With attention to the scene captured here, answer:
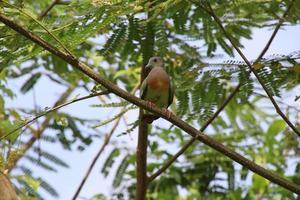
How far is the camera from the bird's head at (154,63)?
4.82 m

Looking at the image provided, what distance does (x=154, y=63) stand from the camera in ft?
16.5

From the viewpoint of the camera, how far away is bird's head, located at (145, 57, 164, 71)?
4.82 metres

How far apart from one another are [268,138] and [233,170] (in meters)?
0.74

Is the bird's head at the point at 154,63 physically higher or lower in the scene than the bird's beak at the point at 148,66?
higher

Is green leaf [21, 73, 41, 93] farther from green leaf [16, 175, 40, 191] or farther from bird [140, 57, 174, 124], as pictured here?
green leaf [16, 175, 40, 191]

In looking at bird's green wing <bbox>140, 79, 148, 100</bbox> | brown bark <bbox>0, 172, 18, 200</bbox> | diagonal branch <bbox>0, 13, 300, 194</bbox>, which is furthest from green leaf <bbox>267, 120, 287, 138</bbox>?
brown bark <bbox>0, 172, 18, 200</bbox>

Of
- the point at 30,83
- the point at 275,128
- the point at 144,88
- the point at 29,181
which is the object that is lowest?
the point at 29,181

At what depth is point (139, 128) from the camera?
448 centimetres

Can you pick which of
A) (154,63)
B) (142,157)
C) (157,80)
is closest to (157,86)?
(157,80)

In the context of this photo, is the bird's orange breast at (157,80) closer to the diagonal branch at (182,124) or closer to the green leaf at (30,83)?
the diagonal branch at (182,124)

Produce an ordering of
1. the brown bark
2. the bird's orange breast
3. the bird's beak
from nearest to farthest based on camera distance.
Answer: the brown bark → the bird's beak → the bird's orange breast

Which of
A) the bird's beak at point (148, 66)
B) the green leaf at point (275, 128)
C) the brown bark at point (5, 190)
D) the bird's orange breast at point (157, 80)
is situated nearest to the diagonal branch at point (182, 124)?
the brown bark at point (5, 190)

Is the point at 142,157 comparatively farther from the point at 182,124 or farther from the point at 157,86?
the point at 182,124

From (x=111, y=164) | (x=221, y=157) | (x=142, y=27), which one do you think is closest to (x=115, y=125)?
(x=111, y=164)
